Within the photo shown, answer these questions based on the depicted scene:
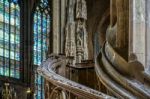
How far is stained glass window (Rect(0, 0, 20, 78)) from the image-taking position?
2944 cm

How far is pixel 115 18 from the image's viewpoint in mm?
8609

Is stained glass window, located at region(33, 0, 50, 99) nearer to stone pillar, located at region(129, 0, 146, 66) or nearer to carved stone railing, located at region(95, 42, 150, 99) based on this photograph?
stone pillar, located at region(129, 0, 146, 66)

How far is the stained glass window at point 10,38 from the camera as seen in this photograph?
29.4 metres

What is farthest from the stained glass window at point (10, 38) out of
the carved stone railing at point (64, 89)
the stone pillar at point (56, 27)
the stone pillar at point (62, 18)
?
the carved stone railing at point (64, 89)

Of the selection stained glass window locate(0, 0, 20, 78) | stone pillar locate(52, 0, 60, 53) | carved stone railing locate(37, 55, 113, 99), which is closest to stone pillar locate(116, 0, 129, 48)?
carved stone railing locate(37, 55, 113, 99)

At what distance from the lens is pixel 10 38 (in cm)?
2981

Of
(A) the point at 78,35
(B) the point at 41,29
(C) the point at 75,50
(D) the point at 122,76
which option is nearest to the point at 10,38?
(B) the point at 41,29

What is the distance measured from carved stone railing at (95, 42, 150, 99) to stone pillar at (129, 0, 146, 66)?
28cm

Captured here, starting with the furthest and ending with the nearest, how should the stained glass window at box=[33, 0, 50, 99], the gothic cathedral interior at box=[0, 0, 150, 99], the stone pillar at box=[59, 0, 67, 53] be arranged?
the stained glass window at box=[33, 0, 50, 99] → the stone pillar at box=[59, 0, 67, 53] → the gothic cathedral interior at box=[0, 0, 150, 99]

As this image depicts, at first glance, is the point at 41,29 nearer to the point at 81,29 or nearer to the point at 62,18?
the point at 62,18

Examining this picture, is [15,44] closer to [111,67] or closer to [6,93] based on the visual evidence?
[6,93]

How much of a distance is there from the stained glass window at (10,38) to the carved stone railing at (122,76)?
21.8 meters

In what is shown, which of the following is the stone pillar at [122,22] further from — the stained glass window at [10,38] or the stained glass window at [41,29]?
the stained glass window at [41,29]

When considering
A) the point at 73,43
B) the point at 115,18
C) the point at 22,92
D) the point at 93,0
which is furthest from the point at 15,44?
the point at 115,18
